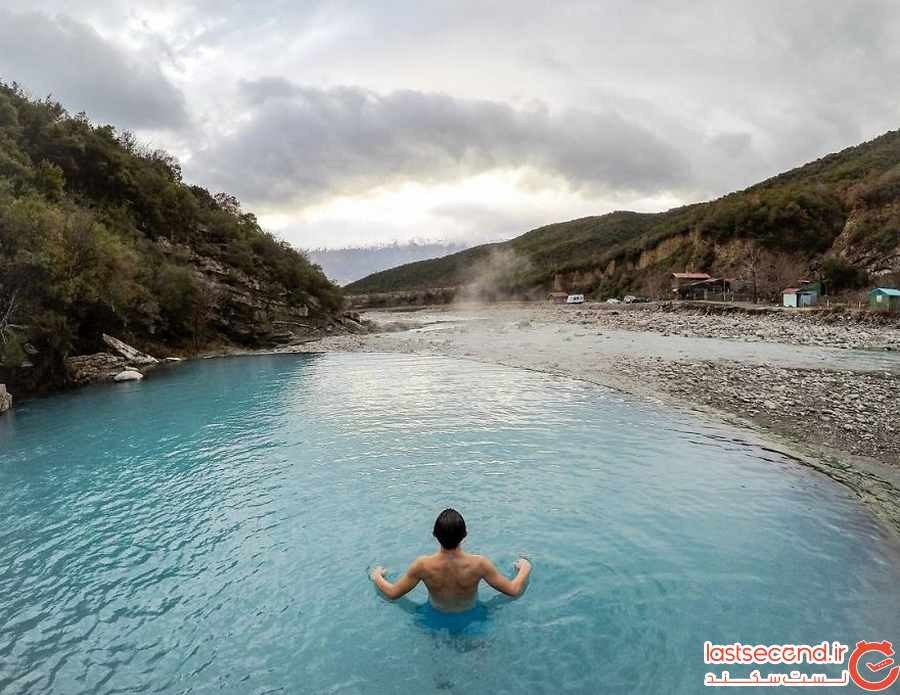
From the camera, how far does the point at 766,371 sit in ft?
75.7

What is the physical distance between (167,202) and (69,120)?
33.9 ft

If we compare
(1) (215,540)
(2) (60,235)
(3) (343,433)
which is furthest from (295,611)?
(2) (60,235)

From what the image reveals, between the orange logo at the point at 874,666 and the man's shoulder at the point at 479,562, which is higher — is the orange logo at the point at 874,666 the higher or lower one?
the lower one

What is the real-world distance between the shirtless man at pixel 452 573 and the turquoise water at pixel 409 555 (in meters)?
0.31

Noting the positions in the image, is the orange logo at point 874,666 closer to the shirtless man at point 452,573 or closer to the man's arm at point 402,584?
→ the shirtless man at point 452,573

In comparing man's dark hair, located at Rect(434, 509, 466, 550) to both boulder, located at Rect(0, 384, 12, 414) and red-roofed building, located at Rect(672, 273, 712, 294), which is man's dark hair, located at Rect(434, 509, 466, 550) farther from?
red-roofed building, located at Rect(672, 273, 712, 294)

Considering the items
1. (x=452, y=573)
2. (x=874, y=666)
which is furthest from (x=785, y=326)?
(x=452, y=573)

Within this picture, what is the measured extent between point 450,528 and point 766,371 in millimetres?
22281

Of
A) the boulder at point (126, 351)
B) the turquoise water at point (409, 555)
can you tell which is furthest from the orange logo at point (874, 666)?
the boulder at point (126, 351)

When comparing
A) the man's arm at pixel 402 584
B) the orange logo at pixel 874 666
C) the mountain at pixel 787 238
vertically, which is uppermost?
the mountain at pixel 787 238

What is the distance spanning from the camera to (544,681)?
5684 mm

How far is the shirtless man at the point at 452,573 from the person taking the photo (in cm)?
600

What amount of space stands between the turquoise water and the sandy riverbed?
1.59 m

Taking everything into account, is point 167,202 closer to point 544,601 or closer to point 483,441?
point 483,441
